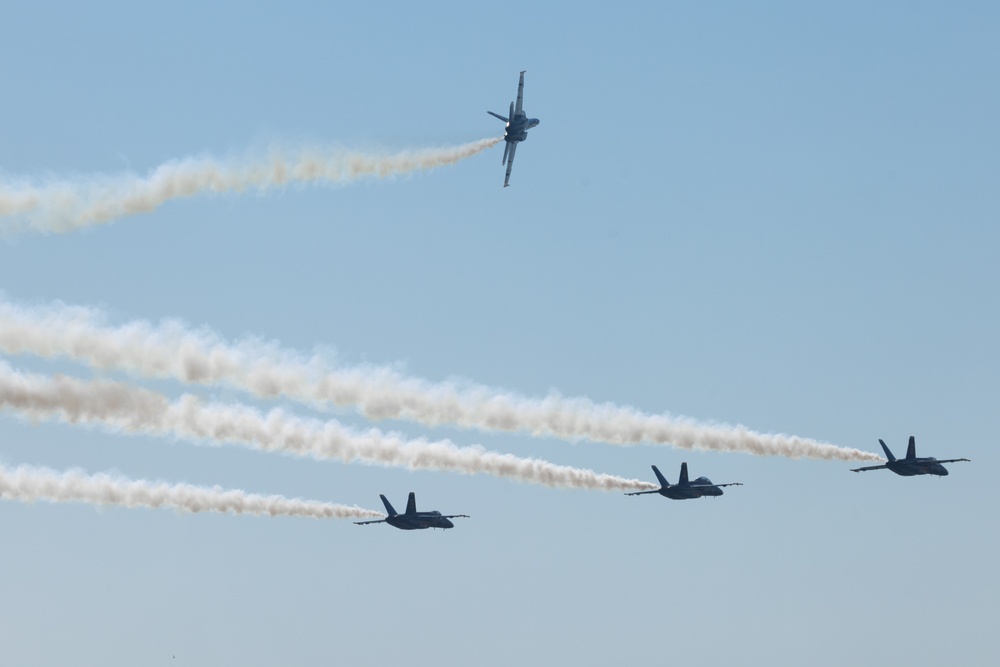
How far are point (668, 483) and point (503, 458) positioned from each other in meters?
14.6

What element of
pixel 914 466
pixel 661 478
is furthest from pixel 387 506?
pixel 914 466

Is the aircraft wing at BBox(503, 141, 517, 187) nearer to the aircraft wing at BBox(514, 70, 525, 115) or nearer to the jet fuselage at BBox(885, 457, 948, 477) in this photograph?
the aircraft wing at BBox(514, 70, 525, 115)

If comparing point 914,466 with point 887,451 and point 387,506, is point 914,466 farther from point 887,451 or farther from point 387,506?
point 387,506

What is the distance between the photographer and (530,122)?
309 feet

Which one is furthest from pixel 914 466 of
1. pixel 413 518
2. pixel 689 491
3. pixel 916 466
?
pixel 413 518

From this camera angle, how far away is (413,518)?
92.7 metres

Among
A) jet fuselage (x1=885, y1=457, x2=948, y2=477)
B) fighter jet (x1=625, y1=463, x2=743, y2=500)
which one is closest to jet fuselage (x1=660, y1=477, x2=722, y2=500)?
fighter jet (x1=625, y1=463, x2=743, y2=500)

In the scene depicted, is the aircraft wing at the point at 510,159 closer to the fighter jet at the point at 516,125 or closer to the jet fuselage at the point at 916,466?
the fighter jet at the point at 516,125

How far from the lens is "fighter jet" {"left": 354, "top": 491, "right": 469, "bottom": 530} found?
92125 mm

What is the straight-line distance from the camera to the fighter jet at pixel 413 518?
92125 mm

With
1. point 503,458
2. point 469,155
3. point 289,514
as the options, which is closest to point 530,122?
point 469,155

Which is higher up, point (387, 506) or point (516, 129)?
point (516, 129)

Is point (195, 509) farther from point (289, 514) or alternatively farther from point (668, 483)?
point (668, 483)

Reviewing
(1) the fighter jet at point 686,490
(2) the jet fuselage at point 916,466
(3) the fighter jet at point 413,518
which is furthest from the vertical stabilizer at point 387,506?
(2) the jet fuselage at point 916,466
